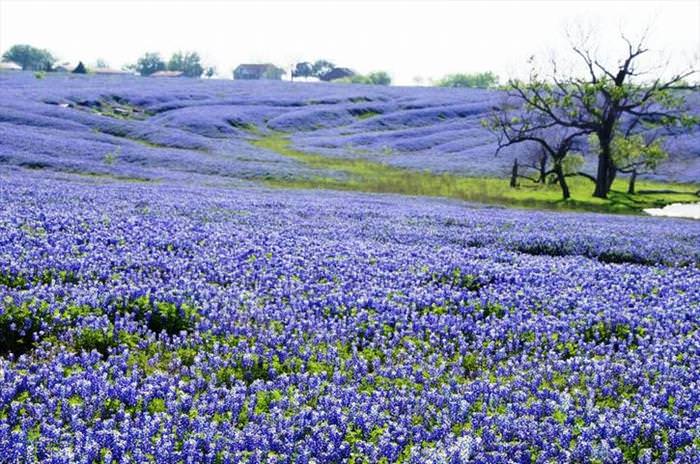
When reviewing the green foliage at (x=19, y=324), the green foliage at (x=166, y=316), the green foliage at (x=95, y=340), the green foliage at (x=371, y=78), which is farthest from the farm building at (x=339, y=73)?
the green foliage at (x=95, y=340)

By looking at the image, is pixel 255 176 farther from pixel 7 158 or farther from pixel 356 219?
pixel 356 219

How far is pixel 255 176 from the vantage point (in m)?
41.8

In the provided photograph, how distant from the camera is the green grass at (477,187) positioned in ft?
124

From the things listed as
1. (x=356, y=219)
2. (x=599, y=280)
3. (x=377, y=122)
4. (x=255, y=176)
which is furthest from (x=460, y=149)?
(x=599, y=280)

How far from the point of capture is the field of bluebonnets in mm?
4805

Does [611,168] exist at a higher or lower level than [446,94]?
lower

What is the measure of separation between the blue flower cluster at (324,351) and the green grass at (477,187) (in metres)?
26.2

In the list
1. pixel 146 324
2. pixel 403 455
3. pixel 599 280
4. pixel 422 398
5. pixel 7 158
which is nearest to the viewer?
pixel 403 455

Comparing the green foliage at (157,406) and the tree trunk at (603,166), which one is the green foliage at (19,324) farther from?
the tree trunk at (603,166)

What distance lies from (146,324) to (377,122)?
80.6 meters

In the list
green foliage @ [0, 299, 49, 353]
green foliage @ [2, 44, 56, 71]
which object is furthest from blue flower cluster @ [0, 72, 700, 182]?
green foliage @ [2, 44, 56, 71]

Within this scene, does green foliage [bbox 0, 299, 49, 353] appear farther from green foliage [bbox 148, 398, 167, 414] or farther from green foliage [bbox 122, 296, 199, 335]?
green foliage [bbox 148, 398, 167, 414]

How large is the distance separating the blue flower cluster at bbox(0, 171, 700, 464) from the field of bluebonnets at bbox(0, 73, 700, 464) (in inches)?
1.0

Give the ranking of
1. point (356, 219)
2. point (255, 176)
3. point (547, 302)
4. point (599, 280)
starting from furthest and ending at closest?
point (255, 176), point (356, 219), point (599, 280), point (547, 302)
